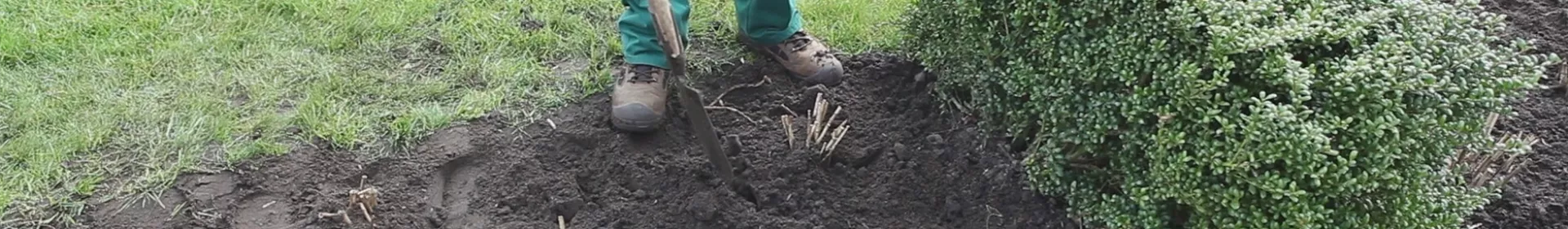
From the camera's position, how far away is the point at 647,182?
11.0ft

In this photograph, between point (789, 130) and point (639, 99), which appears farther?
point (639, 99)

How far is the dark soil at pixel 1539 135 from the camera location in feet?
9.80

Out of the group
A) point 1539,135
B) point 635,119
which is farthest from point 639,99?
point 1539,135

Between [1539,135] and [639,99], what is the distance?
2.34 meters

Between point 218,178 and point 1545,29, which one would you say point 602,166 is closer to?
point 218,178

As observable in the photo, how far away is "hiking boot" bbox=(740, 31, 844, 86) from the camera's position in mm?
3895

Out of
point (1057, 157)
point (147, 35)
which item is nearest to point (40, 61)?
point (147, 35)

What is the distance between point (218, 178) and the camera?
3.43m

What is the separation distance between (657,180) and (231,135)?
4.08 feet

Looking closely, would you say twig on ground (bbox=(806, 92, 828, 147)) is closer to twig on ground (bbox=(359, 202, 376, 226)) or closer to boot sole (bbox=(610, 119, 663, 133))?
boot sole (bbox=(610, 119, 663, 133))

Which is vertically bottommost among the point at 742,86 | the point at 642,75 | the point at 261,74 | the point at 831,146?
the point at 261,74

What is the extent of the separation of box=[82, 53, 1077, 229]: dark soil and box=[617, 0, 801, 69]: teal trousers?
18 cm

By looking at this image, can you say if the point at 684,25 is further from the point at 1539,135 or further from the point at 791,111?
the point at 1539,135

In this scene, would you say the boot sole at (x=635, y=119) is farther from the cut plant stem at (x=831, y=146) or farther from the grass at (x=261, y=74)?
the cut plant stem at (x=831, y=146)
